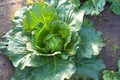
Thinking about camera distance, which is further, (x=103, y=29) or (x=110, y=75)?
(x=103, y=29)

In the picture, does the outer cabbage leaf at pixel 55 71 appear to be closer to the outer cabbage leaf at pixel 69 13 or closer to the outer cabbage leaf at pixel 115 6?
the outer cabbage leaf at pixel 69 13

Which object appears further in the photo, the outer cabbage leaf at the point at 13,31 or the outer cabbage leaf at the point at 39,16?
the outer cabbage leaf at the point at 13,31

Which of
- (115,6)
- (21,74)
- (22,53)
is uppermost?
(115,6)

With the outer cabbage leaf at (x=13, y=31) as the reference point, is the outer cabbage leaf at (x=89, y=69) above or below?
below

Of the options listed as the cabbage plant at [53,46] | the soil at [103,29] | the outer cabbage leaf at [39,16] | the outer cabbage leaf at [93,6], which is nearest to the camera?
the cabbage plant at [53,46]

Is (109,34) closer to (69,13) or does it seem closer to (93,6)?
(93,6)

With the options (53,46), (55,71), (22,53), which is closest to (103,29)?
(53,46)

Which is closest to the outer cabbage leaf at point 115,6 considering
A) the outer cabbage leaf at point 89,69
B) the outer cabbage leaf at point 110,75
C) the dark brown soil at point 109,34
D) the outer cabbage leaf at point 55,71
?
the dark brown soil at point 109,34

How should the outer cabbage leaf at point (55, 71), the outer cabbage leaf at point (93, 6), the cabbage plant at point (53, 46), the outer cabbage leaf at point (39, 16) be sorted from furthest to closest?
the outer cabbage leaf at point (93, 6)
the outer cabbage leaf at point (39, 16)
the cabbage plant at point (53, 46)
the outer cabbage leaf at point (55, 71)
